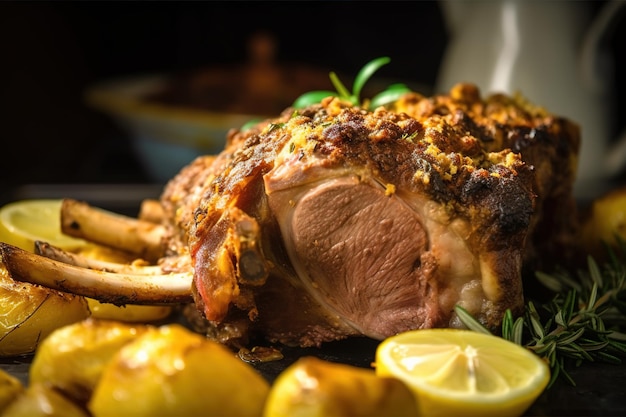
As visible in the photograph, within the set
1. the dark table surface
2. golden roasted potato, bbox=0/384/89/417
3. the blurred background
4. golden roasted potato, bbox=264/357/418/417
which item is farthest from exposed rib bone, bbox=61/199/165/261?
the blurred background

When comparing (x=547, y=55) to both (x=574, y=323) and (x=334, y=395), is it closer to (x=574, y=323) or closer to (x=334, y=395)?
(x=574, y=323)

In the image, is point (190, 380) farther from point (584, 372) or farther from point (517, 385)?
point (584, 372)

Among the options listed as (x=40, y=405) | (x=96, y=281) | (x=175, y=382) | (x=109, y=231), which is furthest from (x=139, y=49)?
(x=175, y=382)

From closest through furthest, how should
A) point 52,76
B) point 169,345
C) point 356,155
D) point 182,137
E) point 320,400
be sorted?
point 320,400 → point 169,345 → point 356,155 → point 182,137 → point 52,76

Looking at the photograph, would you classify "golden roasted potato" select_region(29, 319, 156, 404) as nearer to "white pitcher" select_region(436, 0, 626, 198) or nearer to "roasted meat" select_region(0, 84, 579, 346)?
"roasted meat" select_region(0, 84, 579, 346)

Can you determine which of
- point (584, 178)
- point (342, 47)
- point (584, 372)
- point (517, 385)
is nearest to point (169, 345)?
point (517, 385)
